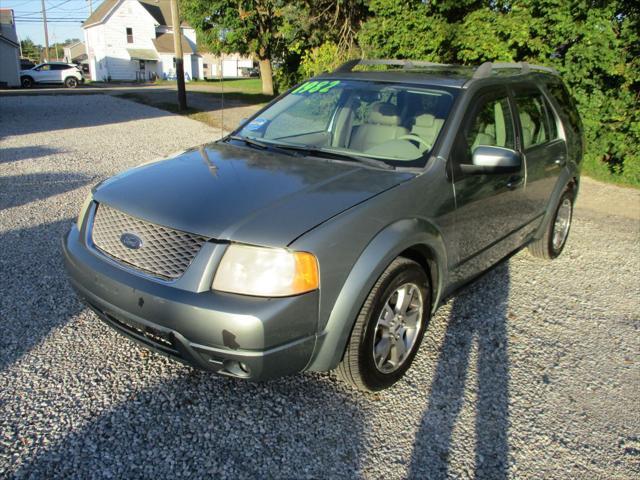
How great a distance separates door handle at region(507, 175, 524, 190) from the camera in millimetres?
3828

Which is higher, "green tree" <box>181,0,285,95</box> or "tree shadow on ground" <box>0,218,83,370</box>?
"green tree" <box>181,0,285,95</box>

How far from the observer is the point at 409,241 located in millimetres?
2830

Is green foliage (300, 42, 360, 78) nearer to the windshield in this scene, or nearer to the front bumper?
the windshield

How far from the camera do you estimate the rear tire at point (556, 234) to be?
496 cm

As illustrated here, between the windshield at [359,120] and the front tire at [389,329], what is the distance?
771mm

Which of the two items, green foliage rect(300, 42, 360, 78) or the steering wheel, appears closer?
the steering wheel

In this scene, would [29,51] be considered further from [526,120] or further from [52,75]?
[526,120]

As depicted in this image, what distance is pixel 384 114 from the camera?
368 centimetres

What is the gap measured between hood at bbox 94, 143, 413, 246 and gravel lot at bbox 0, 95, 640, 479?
3.31 ft

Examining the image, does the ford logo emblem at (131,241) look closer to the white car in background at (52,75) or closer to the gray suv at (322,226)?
the gray suv at (322,226)

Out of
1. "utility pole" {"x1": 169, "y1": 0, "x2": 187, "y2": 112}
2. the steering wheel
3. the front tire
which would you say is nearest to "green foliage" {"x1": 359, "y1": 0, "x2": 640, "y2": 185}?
the steering wheel

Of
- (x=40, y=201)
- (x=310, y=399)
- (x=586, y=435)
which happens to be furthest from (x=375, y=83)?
(x=40, y=201)

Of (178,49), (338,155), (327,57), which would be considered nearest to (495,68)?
(338,155)

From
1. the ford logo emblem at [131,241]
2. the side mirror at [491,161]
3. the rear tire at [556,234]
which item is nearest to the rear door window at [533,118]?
the rear tire at [556,234]
